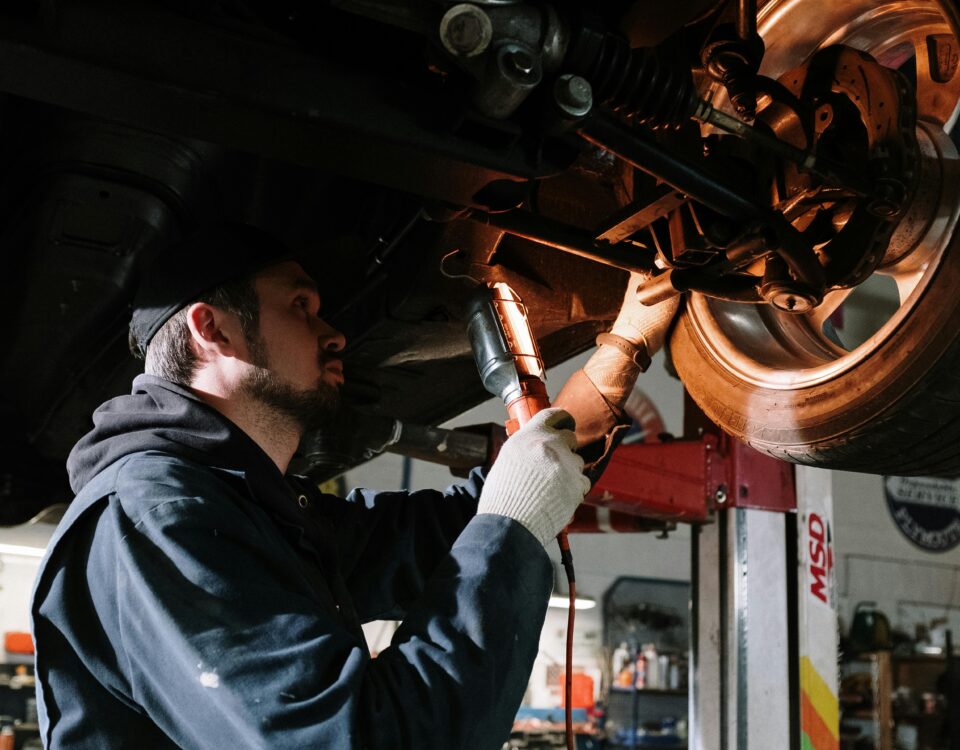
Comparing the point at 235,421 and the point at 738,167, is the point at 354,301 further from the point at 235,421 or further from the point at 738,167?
the point at 738,167

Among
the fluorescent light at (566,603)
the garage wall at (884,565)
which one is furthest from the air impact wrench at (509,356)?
the garage wall at (884,565)

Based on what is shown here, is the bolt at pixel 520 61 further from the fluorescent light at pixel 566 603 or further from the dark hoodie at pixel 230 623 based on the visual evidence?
the fluorescent light at pixel 566 603

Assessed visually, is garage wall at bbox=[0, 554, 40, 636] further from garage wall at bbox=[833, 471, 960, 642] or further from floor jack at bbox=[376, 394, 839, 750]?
garage wall at bbox=[833, 471, 960, 642]

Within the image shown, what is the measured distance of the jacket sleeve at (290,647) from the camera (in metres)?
0.78

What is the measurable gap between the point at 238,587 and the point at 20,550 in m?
4.56

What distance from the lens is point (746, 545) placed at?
190cm

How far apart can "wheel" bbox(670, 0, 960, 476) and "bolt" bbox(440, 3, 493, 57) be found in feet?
1.66

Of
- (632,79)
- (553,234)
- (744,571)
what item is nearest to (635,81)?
(632,79)

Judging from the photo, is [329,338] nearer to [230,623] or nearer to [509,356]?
[509,356]

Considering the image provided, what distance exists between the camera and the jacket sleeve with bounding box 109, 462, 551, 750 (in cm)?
78

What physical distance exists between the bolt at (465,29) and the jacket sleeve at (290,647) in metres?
0.45

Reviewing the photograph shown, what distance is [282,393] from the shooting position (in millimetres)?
1181

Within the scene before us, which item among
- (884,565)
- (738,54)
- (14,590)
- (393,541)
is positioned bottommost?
(393,541)

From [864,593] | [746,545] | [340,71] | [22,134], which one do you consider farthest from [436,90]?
[864,593]
